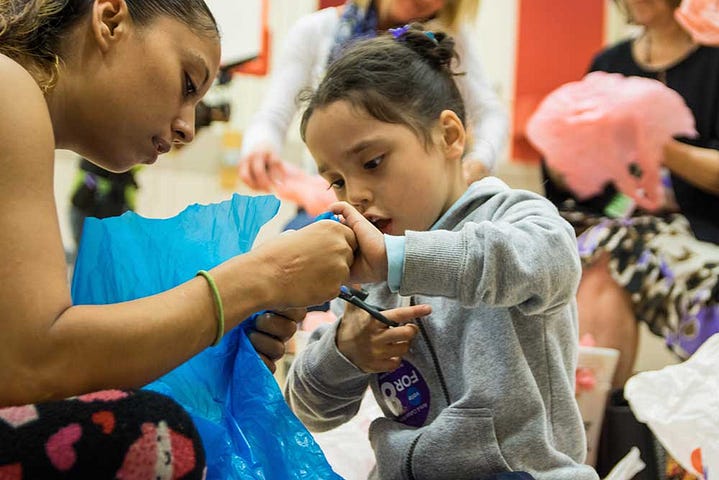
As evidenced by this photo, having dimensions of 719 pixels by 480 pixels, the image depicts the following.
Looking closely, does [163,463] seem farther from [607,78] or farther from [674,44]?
[674,44]

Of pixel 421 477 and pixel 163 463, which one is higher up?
pixel 163 463

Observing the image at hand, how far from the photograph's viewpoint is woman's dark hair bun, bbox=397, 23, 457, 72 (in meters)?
1.19

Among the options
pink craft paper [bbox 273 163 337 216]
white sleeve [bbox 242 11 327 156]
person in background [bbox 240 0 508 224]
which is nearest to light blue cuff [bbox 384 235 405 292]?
person in background [bbox 240 0 508 224]

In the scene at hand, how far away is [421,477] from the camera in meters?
0.99

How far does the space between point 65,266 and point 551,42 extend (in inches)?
108

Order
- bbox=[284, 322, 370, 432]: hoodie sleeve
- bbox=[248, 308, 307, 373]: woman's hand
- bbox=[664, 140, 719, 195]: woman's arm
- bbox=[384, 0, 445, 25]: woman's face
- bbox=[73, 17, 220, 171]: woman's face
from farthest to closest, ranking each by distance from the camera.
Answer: bbox=[664, 140, 719, 195]: woman's arm, bbox=[384, 0, 445, 25]: woman's face, bbox=[284, 322, 370, 432]: hoodie sleeve, bbox=[248, 308, 307, 373]: woman's hand, bbox=[73, 17, 220, 171]: woman's face

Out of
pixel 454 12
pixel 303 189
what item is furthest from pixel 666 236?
pixel 303 189

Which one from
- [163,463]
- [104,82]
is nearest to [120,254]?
[104,82]

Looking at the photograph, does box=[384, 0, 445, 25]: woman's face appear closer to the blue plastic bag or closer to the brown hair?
the brown hair

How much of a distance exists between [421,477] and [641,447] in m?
0.86

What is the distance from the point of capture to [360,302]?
0.97 m

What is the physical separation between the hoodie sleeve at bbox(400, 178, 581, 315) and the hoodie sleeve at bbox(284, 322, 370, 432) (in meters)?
0.23

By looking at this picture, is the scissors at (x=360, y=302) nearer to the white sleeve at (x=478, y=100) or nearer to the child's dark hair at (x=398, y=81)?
the child's dark hair at (x=398, y=81)

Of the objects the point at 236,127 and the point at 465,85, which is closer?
the point at 465,85
